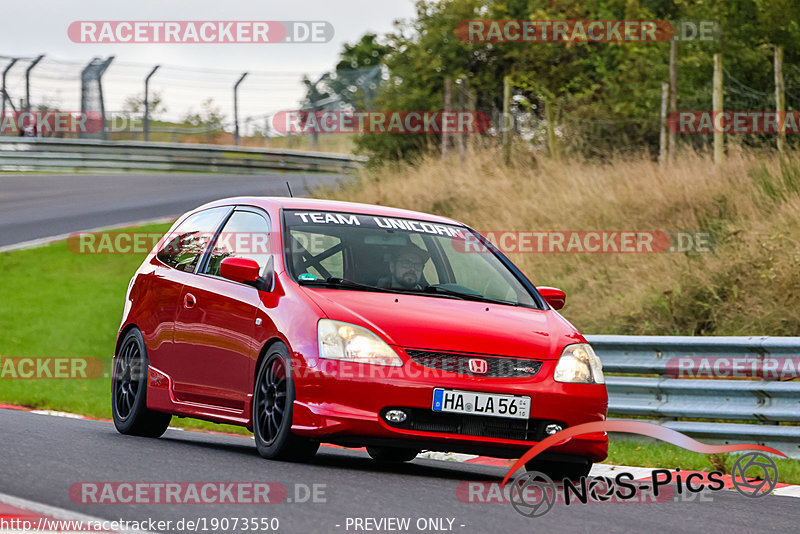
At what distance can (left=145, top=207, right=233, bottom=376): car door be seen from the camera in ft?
30.5

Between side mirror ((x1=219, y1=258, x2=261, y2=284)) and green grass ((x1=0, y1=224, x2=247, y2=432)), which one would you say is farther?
green grass ((x1=0, y1=224, x2=247, y2=432))

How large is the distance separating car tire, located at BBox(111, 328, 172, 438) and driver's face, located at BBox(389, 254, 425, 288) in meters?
2.07

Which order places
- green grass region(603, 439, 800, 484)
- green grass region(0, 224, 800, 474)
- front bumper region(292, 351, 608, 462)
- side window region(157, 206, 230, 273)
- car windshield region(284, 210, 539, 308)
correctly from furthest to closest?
green grass region(0, 224, 800, 474), side window region(157, 206, 230, 273), green grass region(603, 439, 800, 484), car windshield region(284, 210, 539, 308), front bumper region(292, 351, 608, 462)

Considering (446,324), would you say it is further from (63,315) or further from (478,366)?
(63,315)

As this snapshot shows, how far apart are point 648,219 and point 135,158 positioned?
70.4 ft

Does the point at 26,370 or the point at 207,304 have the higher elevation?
the point at 207,304

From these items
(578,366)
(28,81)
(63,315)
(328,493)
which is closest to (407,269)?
(578,366)

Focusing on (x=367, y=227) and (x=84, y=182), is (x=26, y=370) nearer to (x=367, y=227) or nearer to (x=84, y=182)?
(x=367, y=227)

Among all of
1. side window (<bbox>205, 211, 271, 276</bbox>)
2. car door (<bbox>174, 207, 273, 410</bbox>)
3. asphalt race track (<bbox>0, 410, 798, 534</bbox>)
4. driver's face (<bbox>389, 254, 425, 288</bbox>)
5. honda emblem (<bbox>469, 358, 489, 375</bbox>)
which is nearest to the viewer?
asphalt race track (<bbox>0, 410, 798, 534</bbox>)

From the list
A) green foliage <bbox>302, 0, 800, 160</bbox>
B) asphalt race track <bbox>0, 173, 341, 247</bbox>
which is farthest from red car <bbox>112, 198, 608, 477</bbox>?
asphalt race track <bbox>0, 173, 341, 247</bbox>

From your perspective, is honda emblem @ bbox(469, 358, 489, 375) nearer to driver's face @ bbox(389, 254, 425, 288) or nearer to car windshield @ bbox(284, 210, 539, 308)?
car windshield @ bbox(284, 210, 539, 308)

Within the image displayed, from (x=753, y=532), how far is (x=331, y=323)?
8.40ft

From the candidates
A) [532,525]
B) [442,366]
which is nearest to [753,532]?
[532,525]

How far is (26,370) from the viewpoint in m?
15.9
